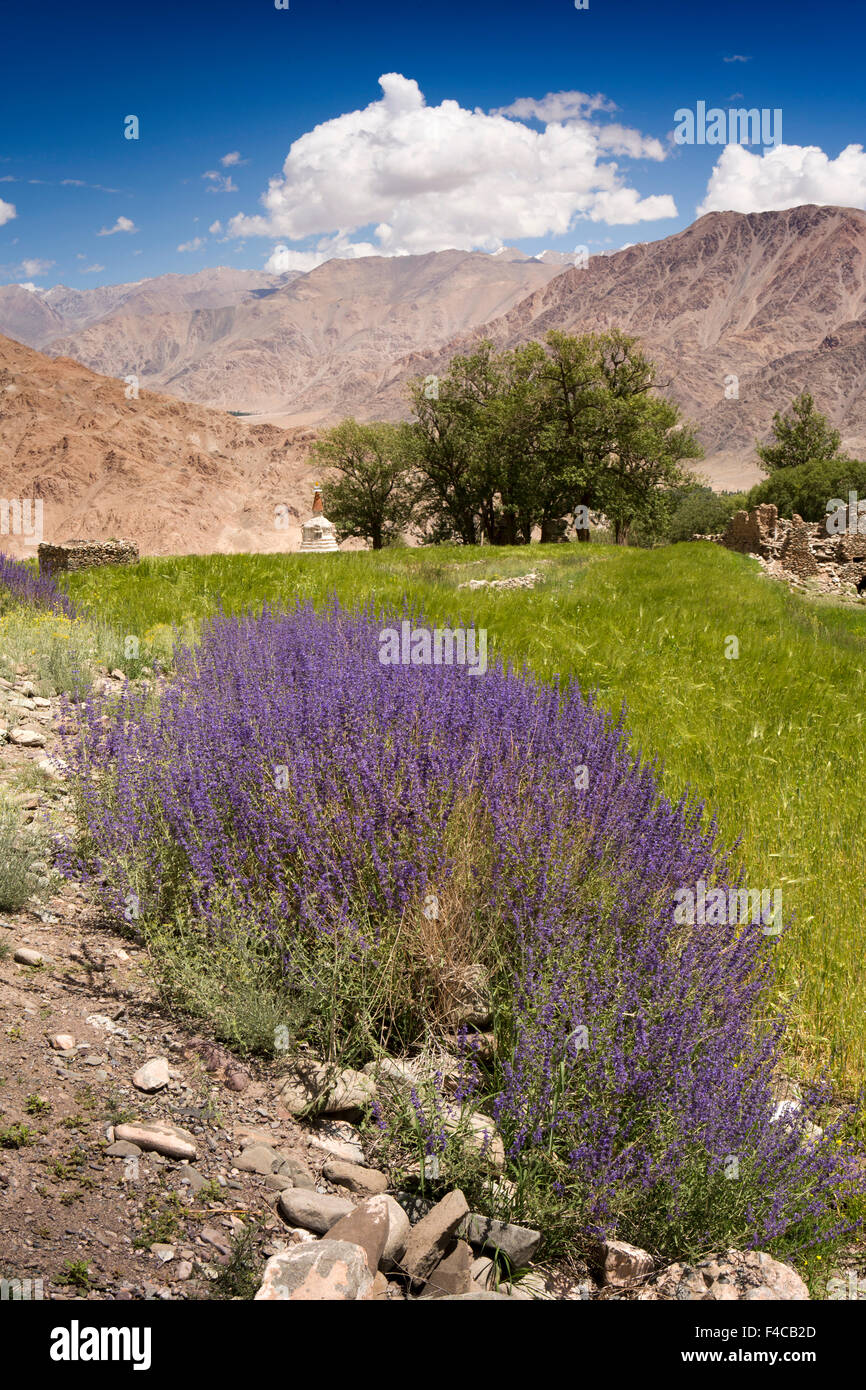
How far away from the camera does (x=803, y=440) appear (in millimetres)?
58031

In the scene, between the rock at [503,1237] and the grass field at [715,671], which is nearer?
the rock at [503,1237]

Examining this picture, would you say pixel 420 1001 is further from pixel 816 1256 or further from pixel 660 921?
pixel 816 1256

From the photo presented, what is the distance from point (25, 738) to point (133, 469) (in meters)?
70.5

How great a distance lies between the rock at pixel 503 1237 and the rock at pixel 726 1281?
0.26m

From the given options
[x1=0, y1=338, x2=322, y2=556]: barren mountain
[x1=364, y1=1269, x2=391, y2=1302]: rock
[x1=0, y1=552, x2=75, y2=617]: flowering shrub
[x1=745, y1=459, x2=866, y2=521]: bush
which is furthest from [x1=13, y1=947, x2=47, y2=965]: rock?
[x1=0, y1=338, x2=322, y2=556]: barren mountain

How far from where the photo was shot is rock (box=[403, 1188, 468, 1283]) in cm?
176

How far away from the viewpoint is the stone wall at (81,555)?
34.3ft

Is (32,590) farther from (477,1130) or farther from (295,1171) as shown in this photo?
(477,1130)

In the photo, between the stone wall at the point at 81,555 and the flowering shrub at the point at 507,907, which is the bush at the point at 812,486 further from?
the flowering shrub at the point at 507,907

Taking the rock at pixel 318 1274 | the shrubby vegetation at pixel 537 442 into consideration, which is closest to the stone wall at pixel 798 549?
the shrubby vegetation at pixel 537 442

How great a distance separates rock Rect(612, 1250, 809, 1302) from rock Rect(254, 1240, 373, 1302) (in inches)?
27.2

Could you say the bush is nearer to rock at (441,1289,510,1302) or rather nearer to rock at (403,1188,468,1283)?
rock at (403,1188,468,1283)

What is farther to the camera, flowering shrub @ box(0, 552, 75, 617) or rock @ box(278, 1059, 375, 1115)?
flowering shrub @ box(0, 552, 75, 617)

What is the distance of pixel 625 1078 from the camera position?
1.90 metres
